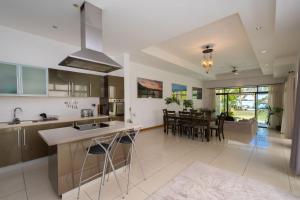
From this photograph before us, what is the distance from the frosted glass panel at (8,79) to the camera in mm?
2705

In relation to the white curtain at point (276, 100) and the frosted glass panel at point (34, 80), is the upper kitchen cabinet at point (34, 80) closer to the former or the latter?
the frosted glass panel at point (34, 80)

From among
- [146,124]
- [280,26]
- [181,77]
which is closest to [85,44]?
[280,26]

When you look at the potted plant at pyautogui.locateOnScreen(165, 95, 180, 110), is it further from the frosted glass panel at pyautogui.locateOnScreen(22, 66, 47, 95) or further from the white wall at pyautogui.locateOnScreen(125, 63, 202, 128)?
the frosted glass panel at pyautogui.locateOnScreen(22, 66, 47, 95)

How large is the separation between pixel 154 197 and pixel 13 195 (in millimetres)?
2073

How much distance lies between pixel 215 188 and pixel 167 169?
912 mm

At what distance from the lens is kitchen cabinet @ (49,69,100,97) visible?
3.36m

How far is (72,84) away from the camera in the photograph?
3.65 m

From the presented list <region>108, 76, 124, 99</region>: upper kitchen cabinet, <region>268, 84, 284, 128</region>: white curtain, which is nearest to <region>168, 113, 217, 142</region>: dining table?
<region>108, 76, 124, 99</region>: upper kitchen cabinet

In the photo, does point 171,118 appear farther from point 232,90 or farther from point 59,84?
point 232,90

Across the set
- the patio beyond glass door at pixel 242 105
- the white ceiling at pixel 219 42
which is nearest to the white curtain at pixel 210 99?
the patio beyond glass door at pixel 242 105

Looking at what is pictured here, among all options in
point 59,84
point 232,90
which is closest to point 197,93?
point 232,90

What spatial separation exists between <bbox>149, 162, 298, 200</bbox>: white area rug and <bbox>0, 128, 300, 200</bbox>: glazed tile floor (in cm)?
17

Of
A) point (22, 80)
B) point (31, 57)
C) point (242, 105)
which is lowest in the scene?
point (242, 105)

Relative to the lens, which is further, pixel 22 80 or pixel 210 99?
pixel 210 99
